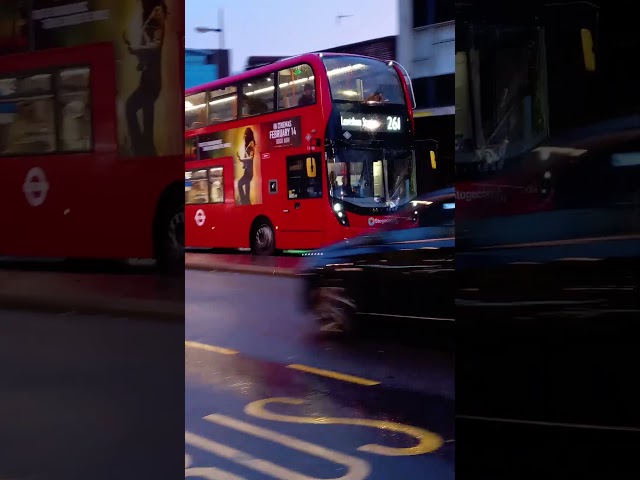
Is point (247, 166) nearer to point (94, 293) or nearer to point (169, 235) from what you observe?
point (169, 235)

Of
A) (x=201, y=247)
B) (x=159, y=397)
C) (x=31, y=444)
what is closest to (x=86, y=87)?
(x=201, y=247)

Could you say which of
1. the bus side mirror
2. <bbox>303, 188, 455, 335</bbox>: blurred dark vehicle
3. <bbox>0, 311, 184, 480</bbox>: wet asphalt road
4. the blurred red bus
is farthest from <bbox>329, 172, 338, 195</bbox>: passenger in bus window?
the bus side mirror

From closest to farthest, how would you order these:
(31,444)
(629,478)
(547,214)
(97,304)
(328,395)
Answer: (629,478), (31,444), (328,395), (547,214), (97,304)

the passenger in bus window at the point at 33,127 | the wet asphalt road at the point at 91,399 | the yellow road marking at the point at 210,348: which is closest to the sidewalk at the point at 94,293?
the wet asphalt road at the point at 91,399

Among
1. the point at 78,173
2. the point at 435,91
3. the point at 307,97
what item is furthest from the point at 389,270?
the point at 78,173

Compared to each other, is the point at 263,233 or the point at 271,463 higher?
the point at 263,233

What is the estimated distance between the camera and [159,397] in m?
4.30

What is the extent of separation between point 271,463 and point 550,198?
4070mm

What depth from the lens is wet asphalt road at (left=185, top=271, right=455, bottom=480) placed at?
2.94m

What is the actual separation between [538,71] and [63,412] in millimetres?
4422

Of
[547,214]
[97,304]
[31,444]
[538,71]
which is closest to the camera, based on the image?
[31,444]

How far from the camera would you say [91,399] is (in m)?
4.16

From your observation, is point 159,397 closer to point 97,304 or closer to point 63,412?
point 63,412

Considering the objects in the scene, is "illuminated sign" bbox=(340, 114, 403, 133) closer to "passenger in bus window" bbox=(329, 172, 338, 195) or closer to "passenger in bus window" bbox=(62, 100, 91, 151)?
"passenger in bus window" bbox=(329, 172, 338, 195)
